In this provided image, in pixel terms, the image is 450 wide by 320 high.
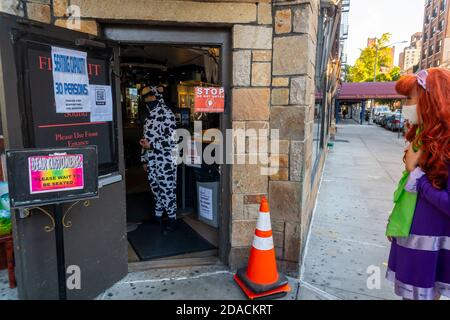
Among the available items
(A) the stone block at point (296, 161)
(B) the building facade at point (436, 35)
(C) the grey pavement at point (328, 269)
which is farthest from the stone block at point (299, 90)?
(B) the building facade at point (436, 35)

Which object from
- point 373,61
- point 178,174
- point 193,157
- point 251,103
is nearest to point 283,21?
point 251,103

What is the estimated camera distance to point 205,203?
446 centimetres

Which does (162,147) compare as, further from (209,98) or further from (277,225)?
(277,225)

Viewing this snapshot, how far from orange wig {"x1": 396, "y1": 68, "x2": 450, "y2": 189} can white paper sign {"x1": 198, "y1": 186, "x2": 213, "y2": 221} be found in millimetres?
2793

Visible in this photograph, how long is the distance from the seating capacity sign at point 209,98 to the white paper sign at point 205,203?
5.20 ft

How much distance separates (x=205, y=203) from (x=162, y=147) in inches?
38.2

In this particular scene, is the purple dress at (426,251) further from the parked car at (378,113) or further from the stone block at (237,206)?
the parked car at (378,113)

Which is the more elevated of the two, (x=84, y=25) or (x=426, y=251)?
(x=84, y=25)

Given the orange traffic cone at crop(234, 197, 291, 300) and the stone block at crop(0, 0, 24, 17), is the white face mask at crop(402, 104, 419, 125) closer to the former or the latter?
the orange traffic cone at crop(234, 197, 291, 300)

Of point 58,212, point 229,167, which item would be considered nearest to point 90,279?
point 58,212

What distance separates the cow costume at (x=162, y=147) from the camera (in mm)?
4070

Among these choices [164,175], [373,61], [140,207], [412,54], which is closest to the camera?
[164,175]

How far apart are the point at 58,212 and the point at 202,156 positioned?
2.63 meters
